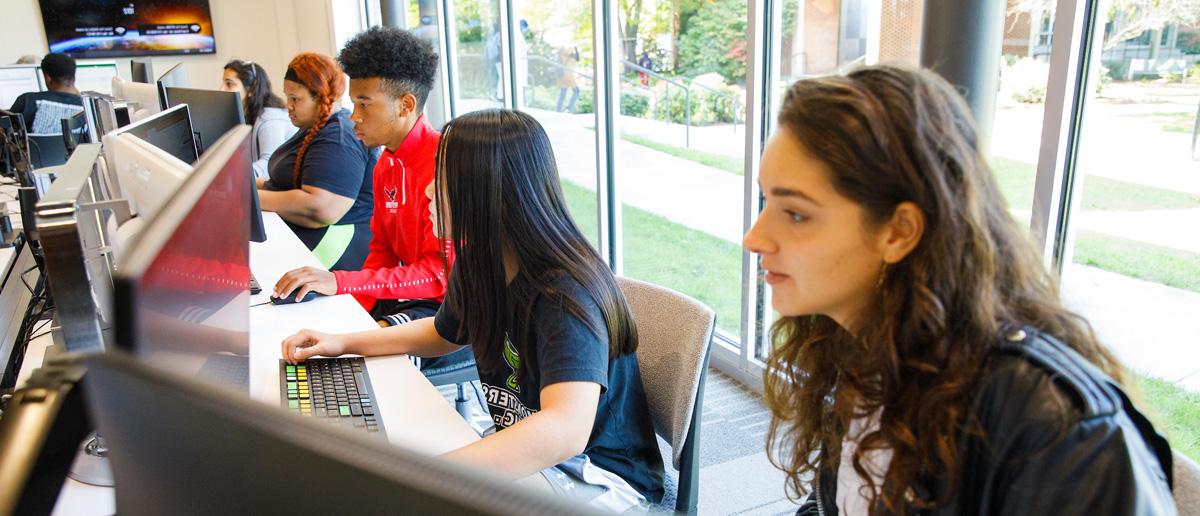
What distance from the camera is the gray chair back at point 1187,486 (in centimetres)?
78

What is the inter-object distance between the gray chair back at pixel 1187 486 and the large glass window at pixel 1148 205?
810 millimetres

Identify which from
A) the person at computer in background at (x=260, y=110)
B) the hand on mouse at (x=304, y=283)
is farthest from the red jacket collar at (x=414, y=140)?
the person at computer in background at (x=260, y=110)

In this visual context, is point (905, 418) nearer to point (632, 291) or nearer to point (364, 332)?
point (632, 291)

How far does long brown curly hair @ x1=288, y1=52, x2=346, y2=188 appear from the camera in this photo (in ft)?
8.91

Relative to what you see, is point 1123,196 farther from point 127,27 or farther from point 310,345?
point 127,27

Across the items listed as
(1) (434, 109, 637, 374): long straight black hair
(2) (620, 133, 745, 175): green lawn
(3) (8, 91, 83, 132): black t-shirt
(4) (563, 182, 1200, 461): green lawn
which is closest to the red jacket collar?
(4) (563, 182, 1200, 461): green lawn

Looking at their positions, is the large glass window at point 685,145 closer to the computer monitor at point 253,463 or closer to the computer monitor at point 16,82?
the computer monitor at point 253,463

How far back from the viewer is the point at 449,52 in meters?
4.95

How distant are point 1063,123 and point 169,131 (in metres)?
2.00

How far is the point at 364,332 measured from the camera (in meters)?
1.53

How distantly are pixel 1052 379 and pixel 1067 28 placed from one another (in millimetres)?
1281

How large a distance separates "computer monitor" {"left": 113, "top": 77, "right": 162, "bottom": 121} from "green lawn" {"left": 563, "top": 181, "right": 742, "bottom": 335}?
1629mm

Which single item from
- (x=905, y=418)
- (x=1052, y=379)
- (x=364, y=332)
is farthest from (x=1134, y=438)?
(x=364, y=332)

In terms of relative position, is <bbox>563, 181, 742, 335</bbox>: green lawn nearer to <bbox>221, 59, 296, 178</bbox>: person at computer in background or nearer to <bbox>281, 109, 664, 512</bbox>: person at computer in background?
<bbox>221, 59, 296, 178</bbox>: person at computer in background
